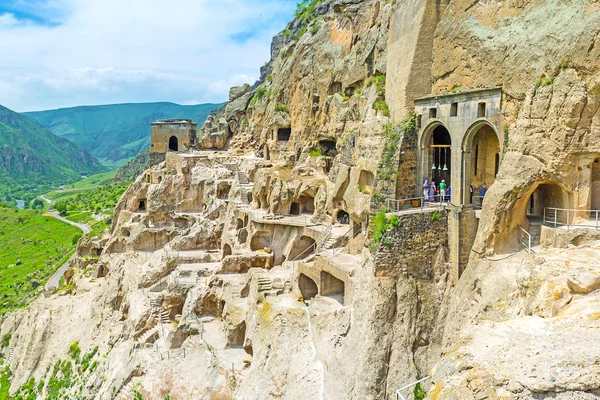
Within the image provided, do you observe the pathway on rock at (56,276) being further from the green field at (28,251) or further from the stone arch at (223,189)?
the stone arch at (223,189)

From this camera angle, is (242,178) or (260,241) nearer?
(260,241)

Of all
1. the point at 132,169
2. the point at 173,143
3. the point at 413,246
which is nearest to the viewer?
the point at 413,246

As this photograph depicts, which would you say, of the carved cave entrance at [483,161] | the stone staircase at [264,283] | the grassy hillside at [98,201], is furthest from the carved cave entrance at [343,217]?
the grassy hillside at [98,201]

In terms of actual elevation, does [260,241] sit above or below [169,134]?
below

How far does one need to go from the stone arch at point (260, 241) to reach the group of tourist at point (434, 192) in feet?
47.1

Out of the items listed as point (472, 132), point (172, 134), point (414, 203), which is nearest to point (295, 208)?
point (414, 203)

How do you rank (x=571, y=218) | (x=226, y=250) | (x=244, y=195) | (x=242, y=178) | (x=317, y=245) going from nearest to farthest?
(x=571, y=218) → (x=317, y=245) → (x=226, y=250) → (x=244, y=195) → (x=242, y=178)

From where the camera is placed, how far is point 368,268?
2250cm

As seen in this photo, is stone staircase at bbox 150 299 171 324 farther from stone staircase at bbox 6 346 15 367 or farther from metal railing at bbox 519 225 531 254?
metal railing at bbox 519 225 531 254

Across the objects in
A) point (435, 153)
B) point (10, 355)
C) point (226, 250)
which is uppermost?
point (435, 153)

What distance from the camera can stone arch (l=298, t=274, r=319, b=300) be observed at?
89.9 ft

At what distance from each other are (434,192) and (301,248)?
447 inches

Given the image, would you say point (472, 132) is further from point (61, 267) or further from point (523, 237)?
point (61, 267)

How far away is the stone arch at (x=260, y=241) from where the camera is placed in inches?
1448
